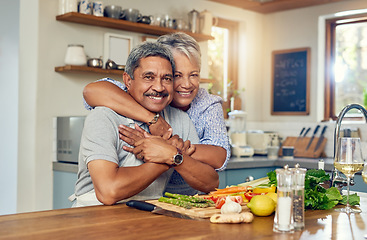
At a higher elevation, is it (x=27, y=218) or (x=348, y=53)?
(x=348, y=53)

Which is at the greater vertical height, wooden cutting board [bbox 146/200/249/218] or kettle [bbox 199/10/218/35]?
kettle [bbox 199/10/218/35]

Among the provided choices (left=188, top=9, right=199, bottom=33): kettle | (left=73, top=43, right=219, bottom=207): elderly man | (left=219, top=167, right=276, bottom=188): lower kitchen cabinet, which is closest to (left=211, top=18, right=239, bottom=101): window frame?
(left=188, top=9, right=199, bottom=33): kettle

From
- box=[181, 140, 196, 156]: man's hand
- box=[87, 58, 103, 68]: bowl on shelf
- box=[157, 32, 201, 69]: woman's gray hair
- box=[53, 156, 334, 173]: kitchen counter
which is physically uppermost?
box=[87, 58, 103, 68]: bowl on shelf

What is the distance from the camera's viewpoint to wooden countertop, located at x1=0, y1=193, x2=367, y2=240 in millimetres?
1291

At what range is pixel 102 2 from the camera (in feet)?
13.0

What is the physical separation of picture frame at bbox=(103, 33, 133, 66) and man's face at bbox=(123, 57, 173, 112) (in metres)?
2.08

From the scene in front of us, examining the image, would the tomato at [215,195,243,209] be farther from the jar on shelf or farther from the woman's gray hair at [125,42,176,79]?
the jar on shelf

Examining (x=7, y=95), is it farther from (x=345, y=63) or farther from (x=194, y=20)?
(x=345, y=63)

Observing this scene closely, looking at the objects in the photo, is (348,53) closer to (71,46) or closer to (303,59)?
(303,59)

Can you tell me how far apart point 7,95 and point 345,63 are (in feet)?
10.9

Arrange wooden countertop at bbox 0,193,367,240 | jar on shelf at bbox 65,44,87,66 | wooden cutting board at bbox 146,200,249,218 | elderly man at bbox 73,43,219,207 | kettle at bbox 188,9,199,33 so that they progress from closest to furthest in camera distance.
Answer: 1. wooden countertop at bbox 0,193,367,240
2. wooden cutting board at bbox 146,200,249,218
3. elderly man at bbox 73,43,219,207
4. jar on shelf at bbox 65,44,87,66
5. kettle at bbox 188,9,199,33

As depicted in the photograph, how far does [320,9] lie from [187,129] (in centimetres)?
330

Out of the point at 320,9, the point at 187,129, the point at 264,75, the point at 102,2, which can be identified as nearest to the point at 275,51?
the point at 264,75

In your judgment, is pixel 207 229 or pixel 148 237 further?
pixel 207 229
